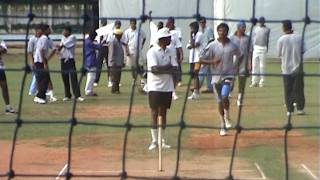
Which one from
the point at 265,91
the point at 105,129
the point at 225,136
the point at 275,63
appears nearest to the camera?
the point at 225,136

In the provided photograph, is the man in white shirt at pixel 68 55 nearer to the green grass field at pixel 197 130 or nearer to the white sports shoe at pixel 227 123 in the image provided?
the green grass field at pixel 197 130

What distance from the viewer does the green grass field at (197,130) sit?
7902mm

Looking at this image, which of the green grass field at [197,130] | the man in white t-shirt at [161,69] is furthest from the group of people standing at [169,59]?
the green grass field at [197,130]

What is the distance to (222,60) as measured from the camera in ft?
28.3

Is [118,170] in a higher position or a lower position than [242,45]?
lower

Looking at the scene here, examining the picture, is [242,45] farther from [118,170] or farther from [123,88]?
[123,88]

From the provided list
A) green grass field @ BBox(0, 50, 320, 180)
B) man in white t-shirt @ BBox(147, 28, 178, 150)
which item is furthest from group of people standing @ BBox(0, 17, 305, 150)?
green grass field @ BBox(0, 50, 320, 180)

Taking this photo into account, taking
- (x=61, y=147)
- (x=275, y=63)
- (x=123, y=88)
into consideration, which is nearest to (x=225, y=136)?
(x=61, y=147)

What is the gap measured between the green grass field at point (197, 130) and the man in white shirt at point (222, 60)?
1.21 feet

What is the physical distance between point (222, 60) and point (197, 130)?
109 cm

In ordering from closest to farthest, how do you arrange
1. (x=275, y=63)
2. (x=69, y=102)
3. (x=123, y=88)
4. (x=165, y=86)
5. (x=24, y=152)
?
(x=165, y=86) < (x=24, y=152) < (x=69, y=102) < (x=123, y=88) < (x=275, y=63)

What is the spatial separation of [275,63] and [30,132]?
9.29m

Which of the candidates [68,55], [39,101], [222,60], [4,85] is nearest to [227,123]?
[222,60]

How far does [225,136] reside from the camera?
902cm
